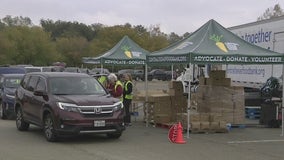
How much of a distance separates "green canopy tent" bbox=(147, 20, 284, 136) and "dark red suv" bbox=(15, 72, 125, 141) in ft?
7.89

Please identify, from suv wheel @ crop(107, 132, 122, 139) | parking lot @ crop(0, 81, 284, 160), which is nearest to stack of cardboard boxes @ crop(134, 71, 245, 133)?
parking lot @ crop(0, 81, 284, 160)

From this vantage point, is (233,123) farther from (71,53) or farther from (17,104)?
(71,53)

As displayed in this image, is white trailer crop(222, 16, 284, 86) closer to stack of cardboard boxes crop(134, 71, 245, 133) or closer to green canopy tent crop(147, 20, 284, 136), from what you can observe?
stack of cardboard boxes crop(134, 71, 245, 133)

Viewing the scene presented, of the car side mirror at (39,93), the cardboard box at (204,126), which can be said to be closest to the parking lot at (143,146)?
the cardboard box at (204,126)

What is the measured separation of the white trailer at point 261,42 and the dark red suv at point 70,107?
27.3 ft

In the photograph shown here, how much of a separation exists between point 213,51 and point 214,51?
0.04 meters

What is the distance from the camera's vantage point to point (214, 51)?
47.5 feet

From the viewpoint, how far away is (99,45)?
91.4 m

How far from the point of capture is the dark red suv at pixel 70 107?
12.5 meters

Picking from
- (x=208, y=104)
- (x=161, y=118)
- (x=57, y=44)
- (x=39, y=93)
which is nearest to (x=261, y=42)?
(x=208, y=104)

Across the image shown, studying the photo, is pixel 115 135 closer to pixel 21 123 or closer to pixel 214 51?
pixel 21 123

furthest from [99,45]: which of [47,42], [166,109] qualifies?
[166,109]

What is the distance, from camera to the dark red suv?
12482 millimetres

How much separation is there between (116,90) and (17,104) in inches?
120
